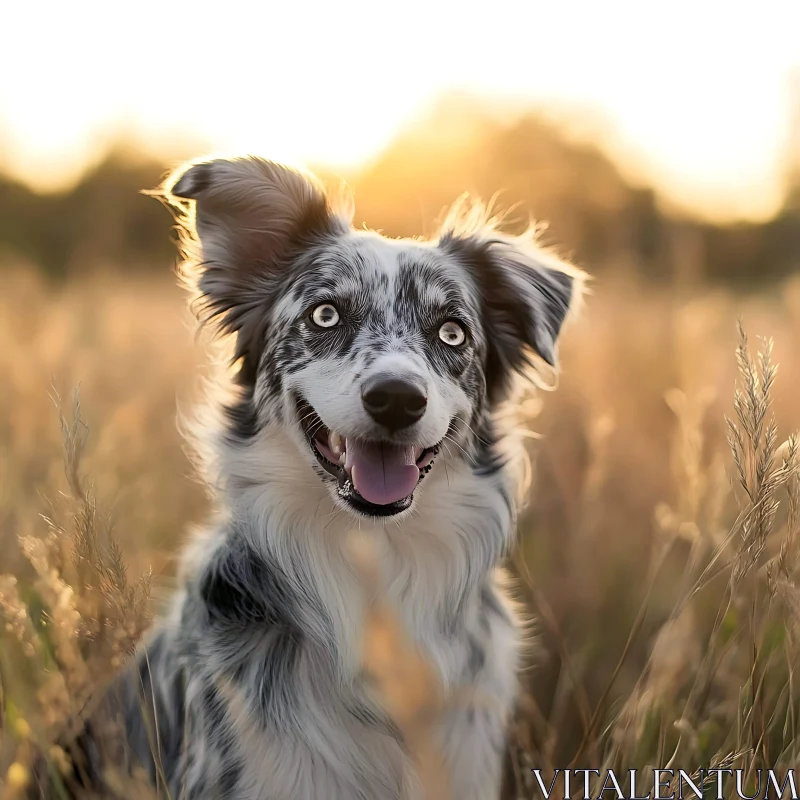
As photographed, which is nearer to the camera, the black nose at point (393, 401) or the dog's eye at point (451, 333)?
the black nose at point (393, 401)

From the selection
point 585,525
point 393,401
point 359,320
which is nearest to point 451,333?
point 359,320

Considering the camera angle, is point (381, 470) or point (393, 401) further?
point (381, 470)

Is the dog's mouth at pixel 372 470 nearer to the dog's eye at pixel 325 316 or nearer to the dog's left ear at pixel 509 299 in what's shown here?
the dog's eye at pixel 325 316

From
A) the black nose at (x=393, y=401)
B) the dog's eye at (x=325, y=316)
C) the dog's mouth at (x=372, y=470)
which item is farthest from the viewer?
the dog's eye at (x=325, y=316)

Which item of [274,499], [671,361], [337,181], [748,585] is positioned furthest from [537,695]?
[671,361]

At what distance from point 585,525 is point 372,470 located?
2419mm

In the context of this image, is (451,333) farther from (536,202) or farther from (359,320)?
→ (536,202)

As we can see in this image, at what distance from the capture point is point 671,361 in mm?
7793

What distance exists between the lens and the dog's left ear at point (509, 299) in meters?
3.80

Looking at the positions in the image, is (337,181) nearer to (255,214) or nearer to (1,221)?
(255,214)

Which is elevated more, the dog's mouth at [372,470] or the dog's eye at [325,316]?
the dog's eye at [325,316]

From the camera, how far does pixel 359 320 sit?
329cm

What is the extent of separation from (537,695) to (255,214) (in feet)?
9.62

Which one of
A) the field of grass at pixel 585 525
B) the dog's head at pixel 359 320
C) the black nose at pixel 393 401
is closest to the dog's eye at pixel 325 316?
the dog's head at pixel 359 320
